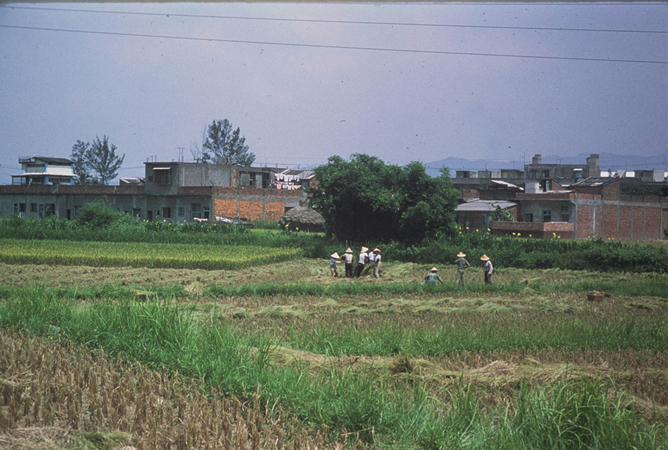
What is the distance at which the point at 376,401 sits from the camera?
222 inches

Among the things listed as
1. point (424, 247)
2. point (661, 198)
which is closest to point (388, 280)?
point (424, 247)

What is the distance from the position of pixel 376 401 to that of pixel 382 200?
24.1m

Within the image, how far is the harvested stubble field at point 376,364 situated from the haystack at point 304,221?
2864cm

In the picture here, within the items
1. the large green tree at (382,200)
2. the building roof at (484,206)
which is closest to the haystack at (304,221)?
the building roof at (484,206)

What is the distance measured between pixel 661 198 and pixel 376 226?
1178 inches

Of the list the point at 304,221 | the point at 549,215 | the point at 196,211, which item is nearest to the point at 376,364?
the point at 304,221

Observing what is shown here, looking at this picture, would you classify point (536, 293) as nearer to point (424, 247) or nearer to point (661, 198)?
point (424, 247)

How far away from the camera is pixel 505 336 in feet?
31.7

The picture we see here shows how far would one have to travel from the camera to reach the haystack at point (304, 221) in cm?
4559

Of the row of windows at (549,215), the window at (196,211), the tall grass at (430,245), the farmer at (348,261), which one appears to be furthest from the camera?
the window at (196,211)

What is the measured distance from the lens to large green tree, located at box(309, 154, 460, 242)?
1159 inches

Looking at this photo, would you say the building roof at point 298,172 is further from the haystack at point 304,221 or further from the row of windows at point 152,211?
the haystack at point 304,221

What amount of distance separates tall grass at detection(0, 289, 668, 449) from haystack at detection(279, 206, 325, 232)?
37.5m

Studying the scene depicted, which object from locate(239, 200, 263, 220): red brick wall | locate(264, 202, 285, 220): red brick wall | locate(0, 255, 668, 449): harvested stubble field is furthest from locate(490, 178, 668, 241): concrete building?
locate(0, 255, 668, 449): harvested stubble field
